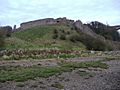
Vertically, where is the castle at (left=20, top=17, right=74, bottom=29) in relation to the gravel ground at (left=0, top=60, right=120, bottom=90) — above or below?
above

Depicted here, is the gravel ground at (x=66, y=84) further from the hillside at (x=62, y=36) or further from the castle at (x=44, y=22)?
the castle at (x=44, y=22)

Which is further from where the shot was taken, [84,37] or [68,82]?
[84,37]

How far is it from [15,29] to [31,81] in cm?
9555

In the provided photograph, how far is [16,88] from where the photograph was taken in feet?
48.9

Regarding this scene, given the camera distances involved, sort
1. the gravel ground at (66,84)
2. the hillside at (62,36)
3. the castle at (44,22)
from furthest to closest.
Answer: the castle at (44,22)
the hillside at (62,36)
the gravel ground at (66,84)

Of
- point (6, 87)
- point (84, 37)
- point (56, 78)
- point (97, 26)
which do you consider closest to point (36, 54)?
point (56, 78)

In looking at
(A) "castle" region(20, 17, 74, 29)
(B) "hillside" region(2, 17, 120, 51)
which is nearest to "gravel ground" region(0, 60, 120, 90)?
(B) "hillside" region(2, 17, 120, 51)

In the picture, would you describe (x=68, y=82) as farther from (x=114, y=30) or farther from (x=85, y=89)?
(x=114, y=30)

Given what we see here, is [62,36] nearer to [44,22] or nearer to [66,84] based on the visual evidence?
[44,22]

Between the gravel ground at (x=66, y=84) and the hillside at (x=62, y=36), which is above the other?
the hillside at (x=62, y=36)

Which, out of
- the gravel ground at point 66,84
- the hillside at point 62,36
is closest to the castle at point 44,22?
the hillside at point 62,36

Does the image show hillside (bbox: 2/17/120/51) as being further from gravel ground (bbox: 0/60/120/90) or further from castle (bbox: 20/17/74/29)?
Answer: gravel ground (bbox: 0/60/120/90)

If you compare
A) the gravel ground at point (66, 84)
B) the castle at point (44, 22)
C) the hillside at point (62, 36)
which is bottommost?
the gravel ground at point (66, 84)

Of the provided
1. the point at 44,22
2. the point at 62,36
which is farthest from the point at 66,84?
the point at 44,22
